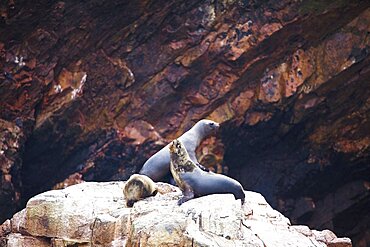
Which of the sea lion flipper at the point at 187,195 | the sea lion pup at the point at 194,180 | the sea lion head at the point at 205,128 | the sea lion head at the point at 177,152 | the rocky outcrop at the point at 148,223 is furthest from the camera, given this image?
the sea lion head at the point at 205,128

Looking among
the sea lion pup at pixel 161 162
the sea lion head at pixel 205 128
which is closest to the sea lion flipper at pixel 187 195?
the sea lion pup at pixel 161 162

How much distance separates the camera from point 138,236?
8539 mm

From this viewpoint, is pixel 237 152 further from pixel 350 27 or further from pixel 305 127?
pixel 350 27

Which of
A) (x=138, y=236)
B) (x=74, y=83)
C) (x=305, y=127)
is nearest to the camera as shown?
(x=138, y=236)

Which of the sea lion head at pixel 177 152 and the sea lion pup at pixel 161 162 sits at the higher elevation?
the sea lion head at pixel 177 152

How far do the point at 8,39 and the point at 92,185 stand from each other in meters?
5.19

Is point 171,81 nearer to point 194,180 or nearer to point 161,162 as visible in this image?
point 161,162

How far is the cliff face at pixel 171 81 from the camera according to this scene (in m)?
15.4

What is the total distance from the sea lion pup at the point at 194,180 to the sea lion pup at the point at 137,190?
A: 49 cm

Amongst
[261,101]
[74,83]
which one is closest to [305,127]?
[261,101]

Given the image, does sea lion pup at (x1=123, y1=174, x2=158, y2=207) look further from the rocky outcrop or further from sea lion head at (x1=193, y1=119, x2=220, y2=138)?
sea lion head at (x1=193, y1=119, x2=220, y2=138)

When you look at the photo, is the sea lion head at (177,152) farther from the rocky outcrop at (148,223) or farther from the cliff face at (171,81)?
the cliff face at (171,81)

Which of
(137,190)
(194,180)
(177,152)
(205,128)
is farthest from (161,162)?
(194,180)

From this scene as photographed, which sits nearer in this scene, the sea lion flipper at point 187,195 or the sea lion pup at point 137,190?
the sea lion flipper at point 187,195
